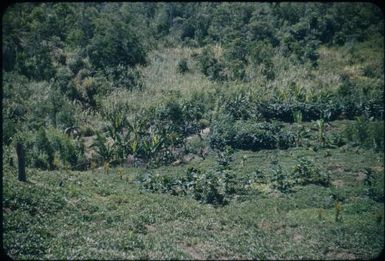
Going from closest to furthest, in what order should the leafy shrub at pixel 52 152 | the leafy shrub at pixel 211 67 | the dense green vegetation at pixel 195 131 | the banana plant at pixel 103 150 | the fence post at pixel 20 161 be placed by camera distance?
the dense green vegetation at pixel 195 131 → the fence post at pixel 20 161 → the leafy shrub at pixel 52 152 → the banana plant at pixel 103 150 → the leafy shrub at pixel 211 67

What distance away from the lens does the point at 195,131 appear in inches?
748

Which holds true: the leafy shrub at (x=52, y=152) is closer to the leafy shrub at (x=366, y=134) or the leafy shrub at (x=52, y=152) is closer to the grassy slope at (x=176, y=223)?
the grassy slope at (x=176, y=223)

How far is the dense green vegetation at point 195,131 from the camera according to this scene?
35.5 feet

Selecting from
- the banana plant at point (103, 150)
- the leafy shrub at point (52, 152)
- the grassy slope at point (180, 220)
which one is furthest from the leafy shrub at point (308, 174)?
the leafy shrub at point (52, 152)

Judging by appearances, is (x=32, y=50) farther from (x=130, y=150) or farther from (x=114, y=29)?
(x=130, y=150)

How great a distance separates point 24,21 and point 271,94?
14922 mm

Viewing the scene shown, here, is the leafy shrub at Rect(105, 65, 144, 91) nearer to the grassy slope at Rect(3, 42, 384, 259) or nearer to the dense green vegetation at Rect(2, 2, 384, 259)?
the dense green vegetation at Rect(2, 2, 384, 259)

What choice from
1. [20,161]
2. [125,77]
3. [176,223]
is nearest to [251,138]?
[176,223]

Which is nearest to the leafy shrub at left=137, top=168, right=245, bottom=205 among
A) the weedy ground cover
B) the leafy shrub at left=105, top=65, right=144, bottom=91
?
the weedy ground cover

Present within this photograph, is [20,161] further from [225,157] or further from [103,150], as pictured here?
→ [225,157]

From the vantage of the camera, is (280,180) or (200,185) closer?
(200,185)

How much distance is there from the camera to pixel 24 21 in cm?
2756

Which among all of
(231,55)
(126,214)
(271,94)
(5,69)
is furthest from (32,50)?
(126,214)

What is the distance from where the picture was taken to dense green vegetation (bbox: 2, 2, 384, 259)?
10828mm
